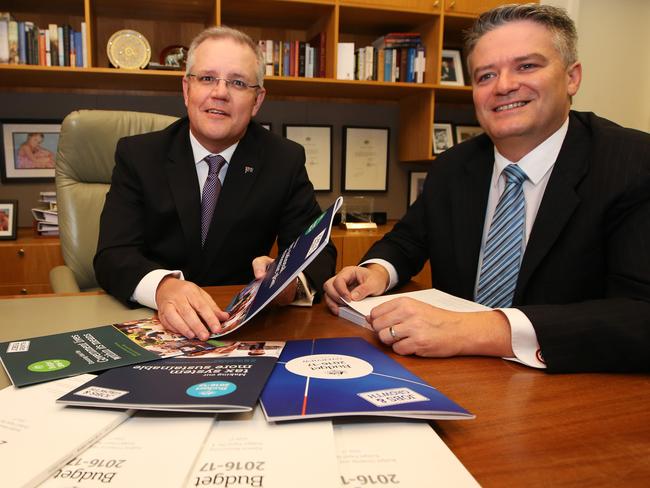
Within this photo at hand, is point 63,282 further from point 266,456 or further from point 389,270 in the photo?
point 266,456

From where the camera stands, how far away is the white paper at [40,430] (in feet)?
1.48

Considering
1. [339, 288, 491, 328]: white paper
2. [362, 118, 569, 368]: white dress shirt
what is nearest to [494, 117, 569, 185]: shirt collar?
[362, 118, 569, 368]: white dress shirt

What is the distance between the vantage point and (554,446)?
21.4 inches

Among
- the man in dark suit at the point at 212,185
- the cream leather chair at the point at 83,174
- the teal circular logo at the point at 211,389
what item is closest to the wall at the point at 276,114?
the cream leather chair at the point at 83,174

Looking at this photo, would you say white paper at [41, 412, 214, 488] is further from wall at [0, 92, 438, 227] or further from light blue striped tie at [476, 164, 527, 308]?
wall at [0, 92, 438, 227]

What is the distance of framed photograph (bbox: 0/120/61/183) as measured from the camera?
118 inches

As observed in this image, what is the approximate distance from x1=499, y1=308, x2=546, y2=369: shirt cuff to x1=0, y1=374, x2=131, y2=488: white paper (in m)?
0.61

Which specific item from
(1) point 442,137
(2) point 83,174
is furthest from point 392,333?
(1) point 442,137

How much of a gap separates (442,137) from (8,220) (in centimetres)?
277

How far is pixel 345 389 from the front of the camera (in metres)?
0.61

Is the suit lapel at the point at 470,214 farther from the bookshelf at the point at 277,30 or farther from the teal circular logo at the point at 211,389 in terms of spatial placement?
the bookshelf at the point at 277,30

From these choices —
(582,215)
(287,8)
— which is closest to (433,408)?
(582,215)

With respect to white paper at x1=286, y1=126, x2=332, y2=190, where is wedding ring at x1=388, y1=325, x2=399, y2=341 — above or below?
below

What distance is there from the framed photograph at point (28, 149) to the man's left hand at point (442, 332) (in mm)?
2912
